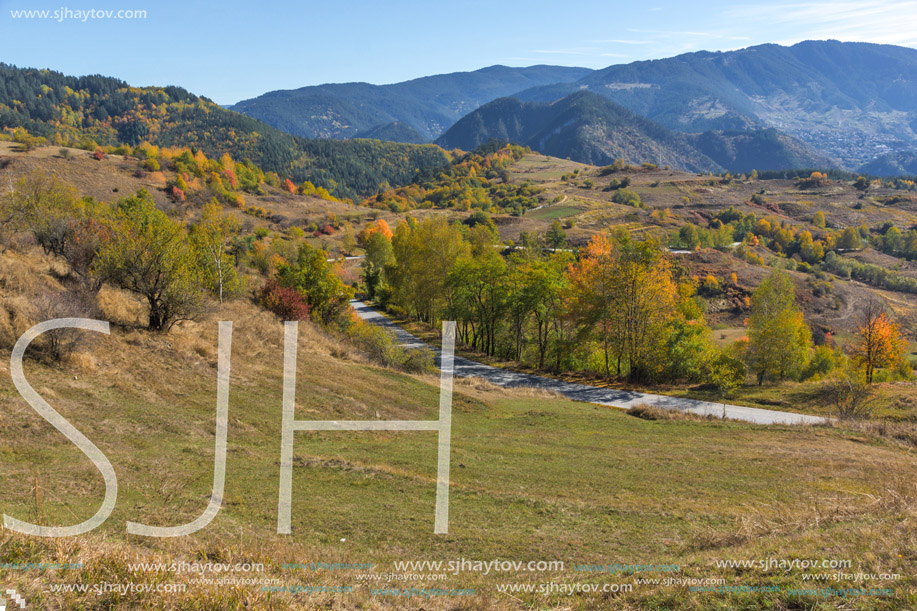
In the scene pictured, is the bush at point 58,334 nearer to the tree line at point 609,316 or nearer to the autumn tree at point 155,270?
the autumn tree at point 155,270

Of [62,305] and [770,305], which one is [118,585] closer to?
[62,305]

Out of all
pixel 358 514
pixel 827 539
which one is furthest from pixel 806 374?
pixel 358 514

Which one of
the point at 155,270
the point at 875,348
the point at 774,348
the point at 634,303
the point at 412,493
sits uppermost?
the point at 155,270

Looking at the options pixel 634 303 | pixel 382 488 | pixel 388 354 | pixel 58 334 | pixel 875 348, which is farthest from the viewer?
pixel 875 348

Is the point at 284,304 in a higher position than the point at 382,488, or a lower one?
higher

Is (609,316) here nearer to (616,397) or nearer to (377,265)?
(616,397)

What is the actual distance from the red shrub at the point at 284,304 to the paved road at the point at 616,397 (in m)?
12.3

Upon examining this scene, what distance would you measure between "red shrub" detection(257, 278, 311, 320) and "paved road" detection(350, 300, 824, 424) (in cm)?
1231

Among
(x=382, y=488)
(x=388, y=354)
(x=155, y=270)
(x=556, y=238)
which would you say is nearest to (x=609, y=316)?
(x=388, y=354)

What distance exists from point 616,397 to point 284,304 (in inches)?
1034

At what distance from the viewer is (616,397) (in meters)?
36.8

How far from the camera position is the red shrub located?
126ft

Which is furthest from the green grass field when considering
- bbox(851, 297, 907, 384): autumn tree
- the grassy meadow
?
bbox(851, 297, 907, 384): autumn tree

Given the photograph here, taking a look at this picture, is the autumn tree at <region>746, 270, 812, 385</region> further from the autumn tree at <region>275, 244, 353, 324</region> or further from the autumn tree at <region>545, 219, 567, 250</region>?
the autumn tree at <region>545, 219, 567, 250</region>
